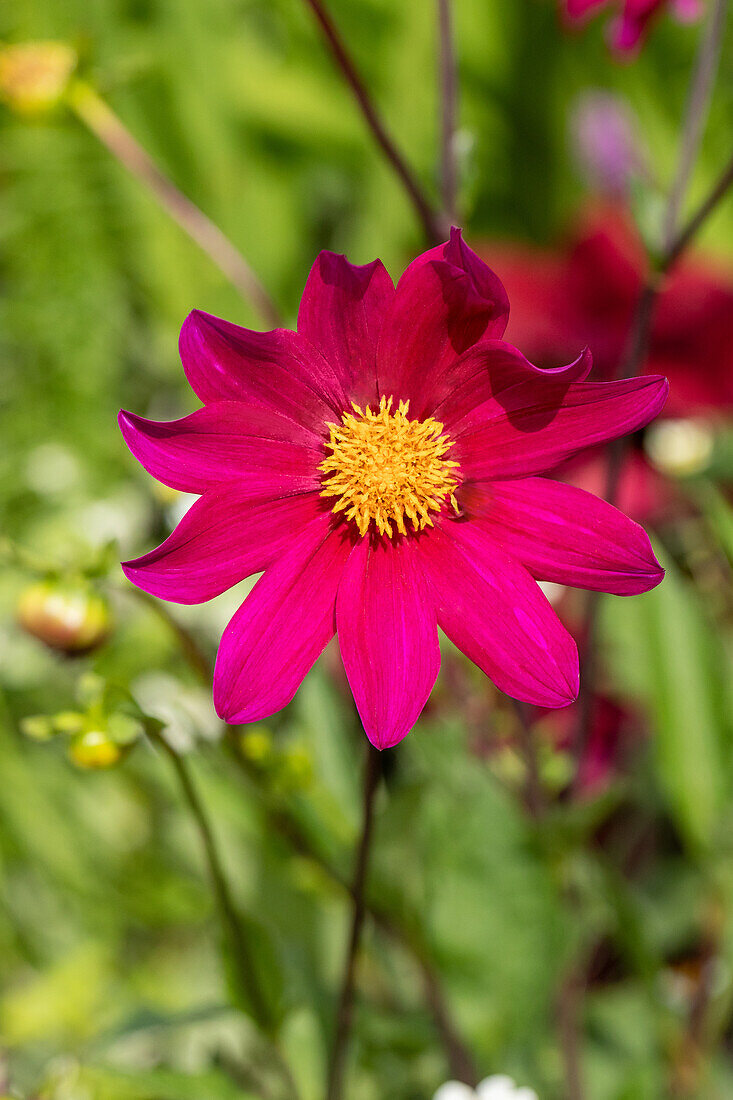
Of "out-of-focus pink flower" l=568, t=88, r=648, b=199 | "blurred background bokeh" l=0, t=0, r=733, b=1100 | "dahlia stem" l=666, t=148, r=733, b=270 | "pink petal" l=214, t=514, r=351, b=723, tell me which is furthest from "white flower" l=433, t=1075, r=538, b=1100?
"out-of-focus pink flower" l=568, t=88, r=648, b=199

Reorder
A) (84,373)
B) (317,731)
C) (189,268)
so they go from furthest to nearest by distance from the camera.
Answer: (189,268) → (84,373) → (317,731)

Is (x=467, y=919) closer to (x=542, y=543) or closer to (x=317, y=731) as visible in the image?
(x=317, y=731)

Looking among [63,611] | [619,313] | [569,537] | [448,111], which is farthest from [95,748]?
[619,313]

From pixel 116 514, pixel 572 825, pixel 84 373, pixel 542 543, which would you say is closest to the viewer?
pixel 542 543

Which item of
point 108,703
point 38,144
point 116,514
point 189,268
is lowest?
point 108,703

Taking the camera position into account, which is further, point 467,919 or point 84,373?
point 84,373

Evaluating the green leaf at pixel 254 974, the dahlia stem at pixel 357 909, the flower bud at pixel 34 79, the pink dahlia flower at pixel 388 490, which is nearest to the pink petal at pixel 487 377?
the pink dahlia flower at pixel 388 490

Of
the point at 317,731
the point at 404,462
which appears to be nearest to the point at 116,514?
the point at 317,731
